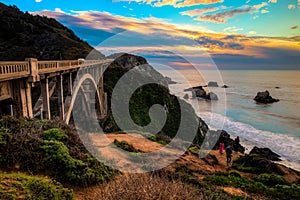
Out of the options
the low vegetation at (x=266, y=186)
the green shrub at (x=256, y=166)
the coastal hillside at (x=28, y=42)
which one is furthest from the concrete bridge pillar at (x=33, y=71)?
the coastal hillside at (x=28, y=42)

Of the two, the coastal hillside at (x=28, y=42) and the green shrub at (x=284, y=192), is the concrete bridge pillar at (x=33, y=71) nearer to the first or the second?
the green shrub at (x=284, y=192)

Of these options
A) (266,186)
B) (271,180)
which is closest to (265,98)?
(271,180)

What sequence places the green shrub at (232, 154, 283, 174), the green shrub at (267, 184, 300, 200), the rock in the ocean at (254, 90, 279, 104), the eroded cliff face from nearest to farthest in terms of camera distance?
the green shrub at (267, 184, 300, 200) < the green shrub at (232, 154, 283, 174) < the eroded cliff face < the rock in the ocean at (254, 90, 279, 104)

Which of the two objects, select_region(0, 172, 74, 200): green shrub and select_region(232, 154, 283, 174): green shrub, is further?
select_region(232, 154, 283, 174): green shrub

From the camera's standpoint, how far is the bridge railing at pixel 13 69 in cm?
670

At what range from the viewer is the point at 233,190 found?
8.77 metres

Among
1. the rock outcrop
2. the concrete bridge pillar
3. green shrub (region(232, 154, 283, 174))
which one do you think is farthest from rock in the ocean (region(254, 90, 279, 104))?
the concrete bridge pillar

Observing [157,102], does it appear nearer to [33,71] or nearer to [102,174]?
[33,71]

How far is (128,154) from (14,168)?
19.7ft

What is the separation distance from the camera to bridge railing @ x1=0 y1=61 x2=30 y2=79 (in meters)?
6.70

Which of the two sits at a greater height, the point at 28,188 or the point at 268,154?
the point at 28,188

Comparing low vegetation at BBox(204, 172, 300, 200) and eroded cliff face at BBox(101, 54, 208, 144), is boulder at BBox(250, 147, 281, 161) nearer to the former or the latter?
eroded cliff face at BBox(101, 54, 208, 144)

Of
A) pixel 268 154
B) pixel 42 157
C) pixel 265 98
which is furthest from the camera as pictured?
pixel 265 98

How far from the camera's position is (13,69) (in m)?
7.62
